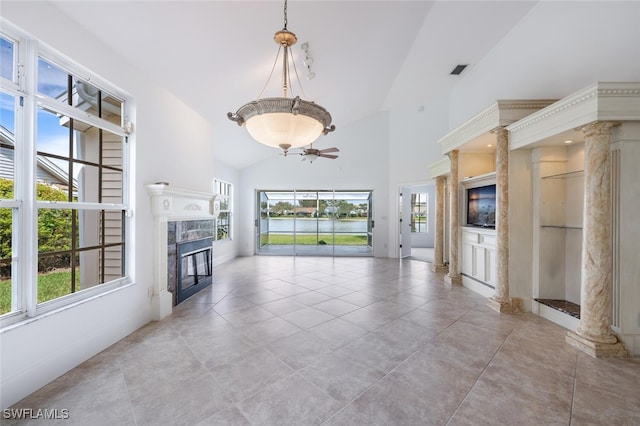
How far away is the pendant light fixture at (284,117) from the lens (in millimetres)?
1989

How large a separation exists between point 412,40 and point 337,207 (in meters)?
5.32

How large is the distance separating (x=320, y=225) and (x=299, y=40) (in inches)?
245

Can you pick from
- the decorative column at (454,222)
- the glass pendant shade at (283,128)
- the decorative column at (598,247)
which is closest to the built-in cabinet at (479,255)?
the decorative column at (454,222)

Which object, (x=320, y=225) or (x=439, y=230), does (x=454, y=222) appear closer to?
(x=439, y=230)

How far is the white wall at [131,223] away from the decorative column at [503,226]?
472 centimetres

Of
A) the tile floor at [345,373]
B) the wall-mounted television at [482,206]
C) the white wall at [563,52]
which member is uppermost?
the white wall at [563,52]

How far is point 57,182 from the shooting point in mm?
2258

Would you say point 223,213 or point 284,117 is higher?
point 284,117

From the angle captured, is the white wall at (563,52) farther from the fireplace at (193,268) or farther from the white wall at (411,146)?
the fireplace at (193,268)

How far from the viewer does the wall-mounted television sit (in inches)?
170

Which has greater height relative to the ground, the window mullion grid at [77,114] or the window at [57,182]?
the window mullion grid at [77,114]

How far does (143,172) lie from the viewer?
3.13 metres

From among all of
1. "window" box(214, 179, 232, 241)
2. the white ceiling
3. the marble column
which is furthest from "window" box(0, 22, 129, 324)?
the marble column

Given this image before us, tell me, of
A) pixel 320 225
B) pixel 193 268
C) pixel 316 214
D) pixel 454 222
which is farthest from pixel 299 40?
pixel 320 225
